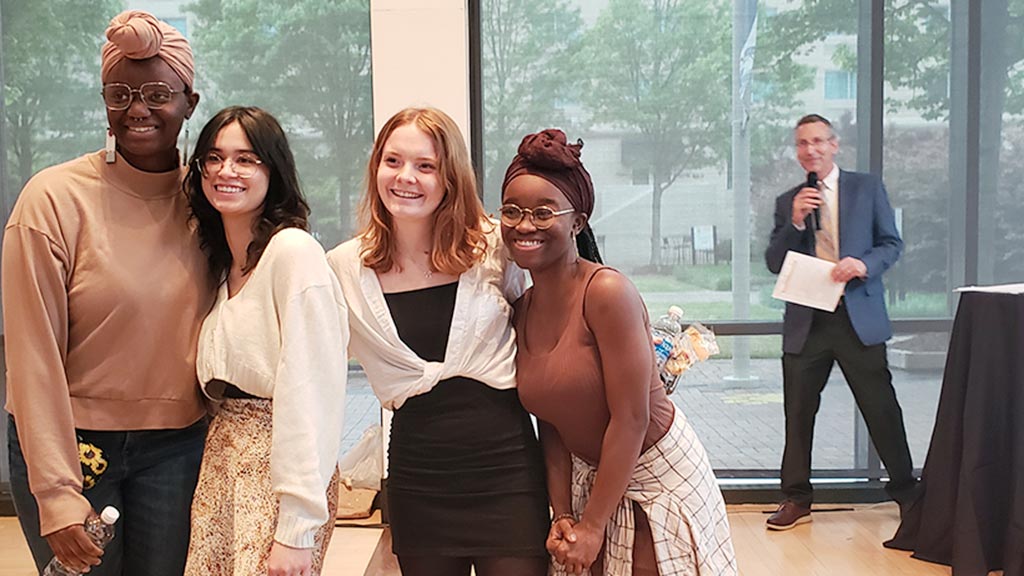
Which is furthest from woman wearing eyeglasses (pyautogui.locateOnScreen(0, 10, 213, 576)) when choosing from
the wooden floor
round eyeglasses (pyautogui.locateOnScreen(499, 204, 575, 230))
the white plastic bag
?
the white plastic bag

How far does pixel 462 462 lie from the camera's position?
6.10ft

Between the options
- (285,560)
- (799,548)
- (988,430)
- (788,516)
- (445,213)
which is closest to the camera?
(285,560)

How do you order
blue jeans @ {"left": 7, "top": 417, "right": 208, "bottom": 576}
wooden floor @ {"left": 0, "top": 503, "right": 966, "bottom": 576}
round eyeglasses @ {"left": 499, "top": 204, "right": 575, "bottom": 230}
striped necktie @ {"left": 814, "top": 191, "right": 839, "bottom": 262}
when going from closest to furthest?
1. blue jeans @ {"left": 7, "top": 417, "right": 208, "bottom": 576}
2. round eyeglasses @ {"left": 499, "top": 204, "right": 575, "bottom": 230}
3. wooden floor @ {"left": 0, "top": 503, "right": 966, "bottom": 576}
4. striped necktie @ {"left": 814, "top": 191, "right": 839, "bottom": 262}

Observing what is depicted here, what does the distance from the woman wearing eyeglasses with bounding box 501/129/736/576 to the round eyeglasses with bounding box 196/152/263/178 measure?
18.5 inches

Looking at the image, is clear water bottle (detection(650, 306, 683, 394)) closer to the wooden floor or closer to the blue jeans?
the blue jeans

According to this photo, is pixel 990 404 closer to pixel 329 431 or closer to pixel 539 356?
pixel 539 356

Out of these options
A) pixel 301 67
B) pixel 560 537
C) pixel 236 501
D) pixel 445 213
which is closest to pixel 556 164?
pixel 445 213

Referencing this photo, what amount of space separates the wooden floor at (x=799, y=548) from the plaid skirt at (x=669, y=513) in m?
1.72

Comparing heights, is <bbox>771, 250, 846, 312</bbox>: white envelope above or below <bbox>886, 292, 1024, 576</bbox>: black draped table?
above

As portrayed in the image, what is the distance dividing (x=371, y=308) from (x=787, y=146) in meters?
3.07

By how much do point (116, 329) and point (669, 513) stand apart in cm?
109

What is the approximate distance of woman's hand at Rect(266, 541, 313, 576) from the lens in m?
1.52

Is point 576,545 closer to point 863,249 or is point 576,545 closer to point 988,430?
point 988,430

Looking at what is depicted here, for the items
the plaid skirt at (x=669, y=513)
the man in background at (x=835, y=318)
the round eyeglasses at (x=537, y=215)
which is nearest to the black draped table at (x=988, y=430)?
the man in background at (x=835, y=318)
